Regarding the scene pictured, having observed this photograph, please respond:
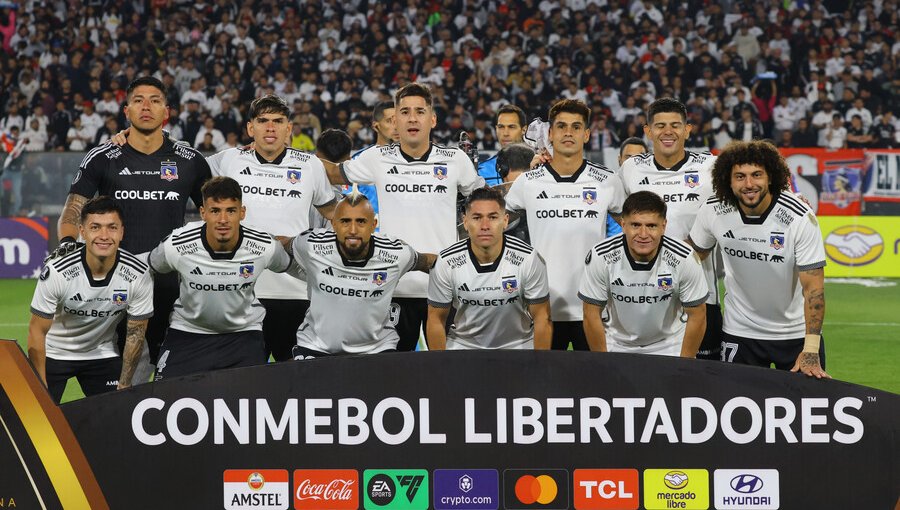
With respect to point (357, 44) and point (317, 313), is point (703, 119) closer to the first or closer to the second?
point (357, 44)

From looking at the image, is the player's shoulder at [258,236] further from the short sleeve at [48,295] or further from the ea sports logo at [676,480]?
the ea sports logo at [676,480]

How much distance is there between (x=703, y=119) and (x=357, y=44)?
7072mm

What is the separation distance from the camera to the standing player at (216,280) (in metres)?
6.07

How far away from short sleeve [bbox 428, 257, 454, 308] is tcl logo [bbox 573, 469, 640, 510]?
6.67ft

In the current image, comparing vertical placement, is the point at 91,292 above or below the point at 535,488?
above

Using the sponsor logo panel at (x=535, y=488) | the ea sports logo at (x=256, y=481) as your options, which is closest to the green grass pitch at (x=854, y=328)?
the ea sports logo at (x=256, y=481)

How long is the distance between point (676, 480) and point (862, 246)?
12.9 m

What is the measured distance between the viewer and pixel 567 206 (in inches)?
261

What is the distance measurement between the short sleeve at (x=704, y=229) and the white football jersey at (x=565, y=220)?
2.11 ft

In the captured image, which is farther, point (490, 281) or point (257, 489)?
point (490, 281)

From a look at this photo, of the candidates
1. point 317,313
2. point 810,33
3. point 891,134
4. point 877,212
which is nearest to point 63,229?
point 317,313

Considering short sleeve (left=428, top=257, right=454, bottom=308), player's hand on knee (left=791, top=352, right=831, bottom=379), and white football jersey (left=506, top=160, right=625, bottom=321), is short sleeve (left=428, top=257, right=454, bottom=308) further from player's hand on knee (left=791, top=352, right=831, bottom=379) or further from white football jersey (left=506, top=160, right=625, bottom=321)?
player's hand on knee (left=791, top=352, right=831, bottom=379)

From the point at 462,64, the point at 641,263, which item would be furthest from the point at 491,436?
the point at 462,64

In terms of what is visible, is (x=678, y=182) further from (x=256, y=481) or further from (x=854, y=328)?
(x=854, y=328)
